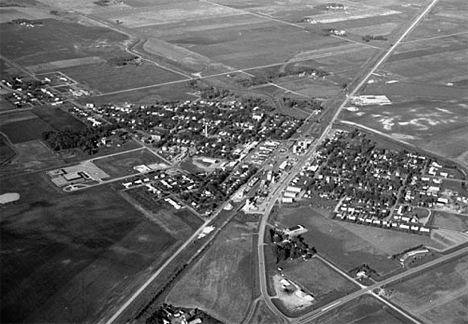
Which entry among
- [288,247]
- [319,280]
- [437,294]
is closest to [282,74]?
[288,247]

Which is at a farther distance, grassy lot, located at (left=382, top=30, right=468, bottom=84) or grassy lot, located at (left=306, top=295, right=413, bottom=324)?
grassy lot, located at (left=382, top=30, right=468, bottom=84)

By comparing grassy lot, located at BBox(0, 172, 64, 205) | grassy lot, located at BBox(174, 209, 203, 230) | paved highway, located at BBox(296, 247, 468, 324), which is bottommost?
grassy lot, located at BBox(0, 172, 64, 205)

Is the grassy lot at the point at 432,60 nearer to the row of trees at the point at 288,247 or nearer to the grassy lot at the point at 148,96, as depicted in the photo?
the grassy lot at the point at 148,96

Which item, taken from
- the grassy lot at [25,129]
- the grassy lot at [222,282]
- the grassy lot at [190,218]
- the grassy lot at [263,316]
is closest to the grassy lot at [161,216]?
the grassy lot at [190,218]

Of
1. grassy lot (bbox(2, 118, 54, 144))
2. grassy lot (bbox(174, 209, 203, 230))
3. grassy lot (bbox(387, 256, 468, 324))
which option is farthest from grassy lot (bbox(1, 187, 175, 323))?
grassy lot (bbox(387, 256, 468, 324))

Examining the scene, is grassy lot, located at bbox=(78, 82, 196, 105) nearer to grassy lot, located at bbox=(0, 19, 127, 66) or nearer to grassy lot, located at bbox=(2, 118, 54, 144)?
grassy lot, located at bbox=(2, 118, 54, 144)

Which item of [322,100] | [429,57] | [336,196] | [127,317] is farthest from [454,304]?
[429,57]
